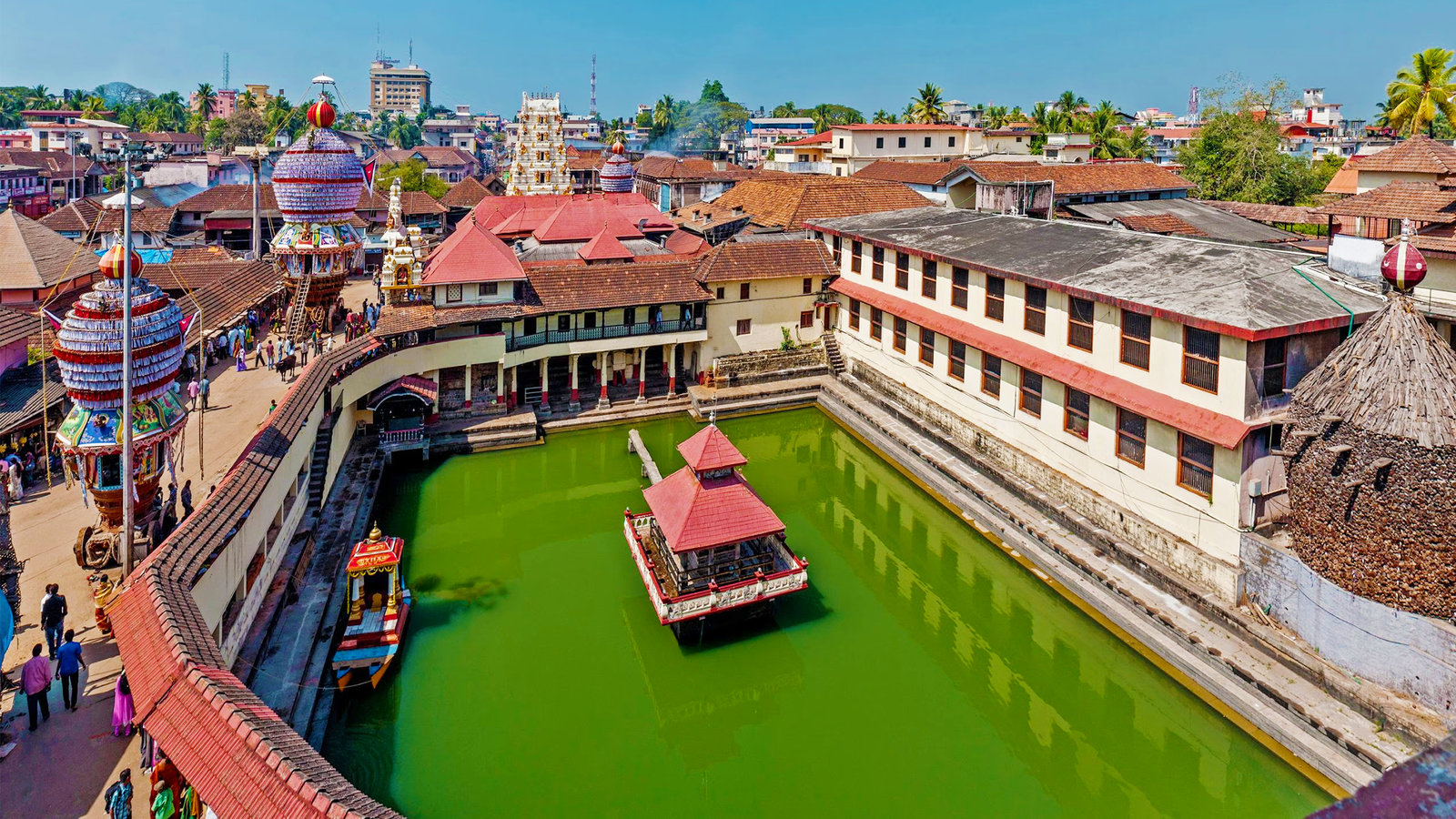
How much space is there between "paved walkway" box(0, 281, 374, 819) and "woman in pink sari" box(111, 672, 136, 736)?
10 centimetres

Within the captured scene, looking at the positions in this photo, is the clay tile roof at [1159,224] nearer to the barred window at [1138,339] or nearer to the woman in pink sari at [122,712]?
the barred window at [1138,339]

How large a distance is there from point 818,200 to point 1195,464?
870 inches

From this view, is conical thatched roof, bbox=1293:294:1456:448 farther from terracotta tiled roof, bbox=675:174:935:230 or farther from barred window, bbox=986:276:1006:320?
terracotta tiled roof, bbox=675:174:935:230

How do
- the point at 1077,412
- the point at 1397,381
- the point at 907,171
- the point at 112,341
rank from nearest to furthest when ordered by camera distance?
the point at 112,341 → the point at 1397,381 → the point at 1077,412 → the point at 907,171

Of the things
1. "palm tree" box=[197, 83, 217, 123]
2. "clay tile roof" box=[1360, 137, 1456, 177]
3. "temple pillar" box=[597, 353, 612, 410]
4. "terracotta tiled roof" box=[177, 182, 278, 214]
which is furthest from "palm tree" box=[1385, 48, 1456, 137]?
"palm tree" box=[197, 83, 217, 123]

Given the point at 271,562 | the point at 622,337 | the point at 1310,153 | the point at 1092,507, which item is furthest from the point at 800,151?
the point at 271,562

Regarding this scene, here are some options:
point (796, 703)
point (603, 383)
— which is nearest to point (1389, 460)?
point (796, 703)

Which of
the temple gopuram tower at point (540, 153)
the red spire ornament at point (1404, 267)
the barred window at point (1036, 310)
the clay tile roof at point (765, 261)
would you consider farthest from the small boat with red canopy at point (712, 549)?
the temple gopuram tower at point (540, 153)

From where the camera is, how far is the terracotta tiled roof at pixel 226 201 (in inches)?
1684

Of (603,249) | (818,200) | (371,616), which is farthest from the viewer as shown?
(818,200)

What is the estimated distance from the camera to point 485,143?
159 meters

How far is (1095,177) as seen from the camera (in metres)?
38.2

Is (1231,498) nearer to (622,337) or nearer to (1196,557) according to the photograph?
(1196,557)

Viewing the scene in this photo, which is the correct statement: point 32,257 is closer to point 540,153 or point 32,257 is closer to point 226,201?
point 226,201
